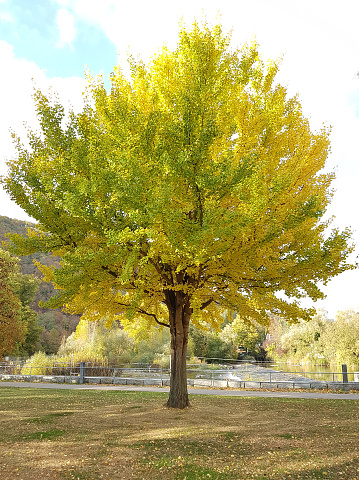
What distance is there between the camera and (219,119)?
27.6 feet

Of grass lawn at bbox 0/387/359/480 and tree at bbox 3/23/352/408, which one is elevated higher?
tree at bbox 3/23/352/408

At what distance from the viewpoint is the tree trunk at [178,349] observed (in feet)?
34.0

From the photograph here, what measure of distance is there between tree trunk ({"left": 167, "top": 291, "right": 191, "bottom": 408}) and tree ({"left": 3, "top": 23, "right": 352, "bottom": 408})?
0.12 ft

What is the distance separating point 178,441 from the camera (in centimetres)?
695

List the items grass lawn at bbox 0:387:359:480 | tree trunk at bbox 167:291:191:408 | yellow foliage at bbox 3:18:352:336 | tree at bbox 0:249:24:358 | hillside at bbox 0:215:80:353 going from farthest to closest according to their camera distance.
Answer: hillside at bbox 0:215:80:353 → tree at bbox 0:249:24:358 → tree trunk at bbox 167:291:191:408 → yellow foliage at bbox 3:18:352:336 → grass lawn at bbox 0:387:359:480

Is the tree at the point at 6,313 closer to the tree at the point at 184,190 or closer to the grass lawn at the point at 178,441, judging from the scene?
the grass lawn at the point at 178,441

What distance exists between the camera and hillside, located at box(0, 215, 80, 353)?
5177 centimetres

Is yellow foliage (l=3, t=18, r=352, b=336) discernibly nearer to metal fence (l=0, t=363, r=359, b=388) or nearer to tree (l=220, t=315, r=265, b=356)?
metal fence (l=0, t=363, r=359, b=388)

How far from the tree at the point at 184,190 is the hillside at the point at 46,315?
4013 cm

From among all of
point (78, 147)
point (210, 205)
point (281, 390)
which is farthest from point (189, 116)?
point (281, 390)

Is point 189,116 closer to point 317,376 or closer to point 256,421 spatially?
point 256,421

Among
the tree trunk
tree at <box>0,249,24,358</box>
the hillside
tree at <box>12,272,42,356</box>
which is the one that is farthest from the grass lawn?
the hillside

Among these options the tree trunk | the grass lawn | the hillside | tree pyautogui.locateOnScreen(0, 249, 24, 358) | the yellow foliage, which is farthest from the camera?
the hillside

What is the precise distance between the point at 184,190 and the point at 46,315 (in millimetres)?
62134
